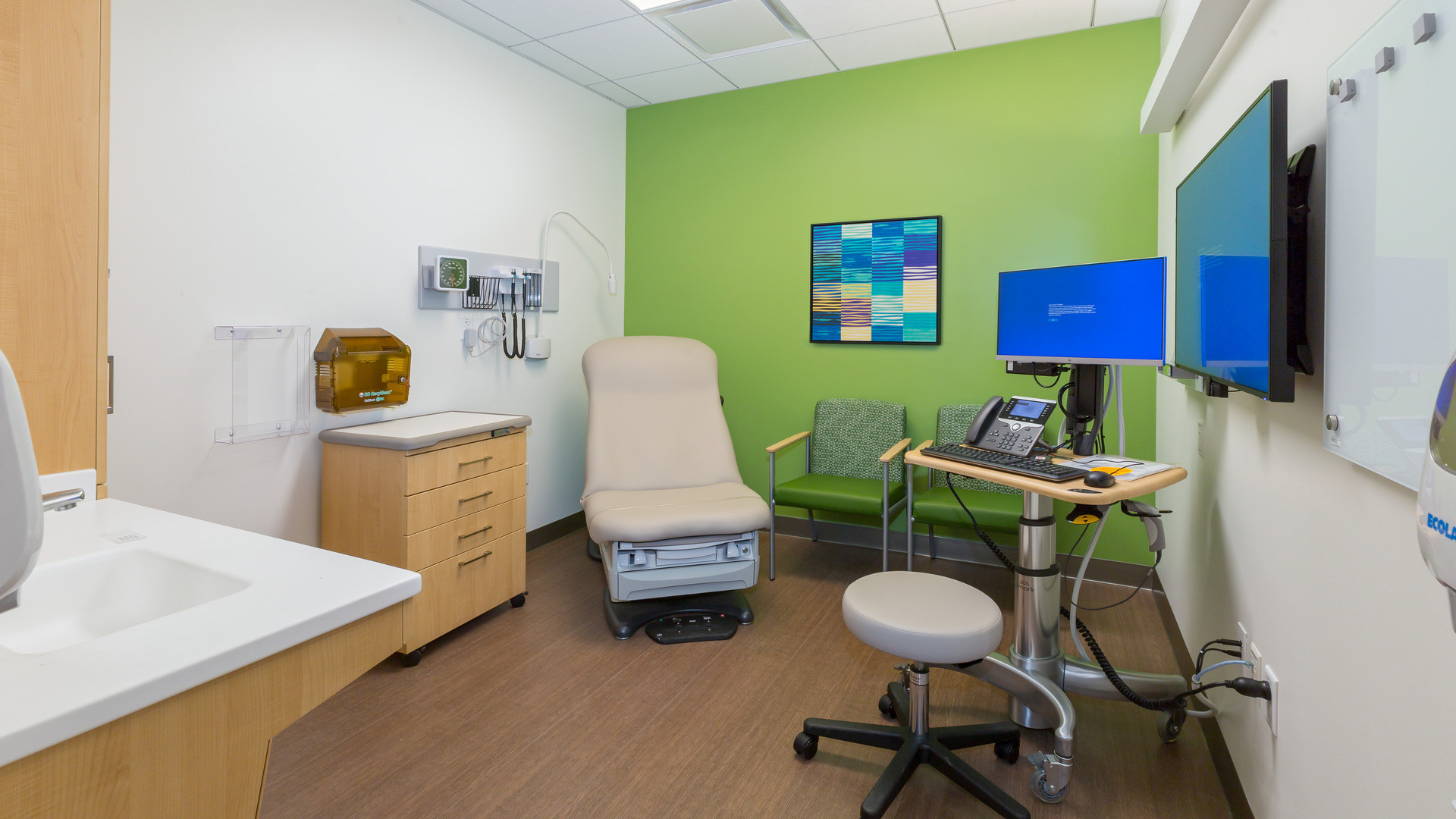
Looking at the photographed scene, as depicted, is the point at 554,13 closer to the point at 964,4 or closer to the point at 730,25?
the point at 730,25

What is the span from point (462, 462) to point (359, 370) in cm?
51

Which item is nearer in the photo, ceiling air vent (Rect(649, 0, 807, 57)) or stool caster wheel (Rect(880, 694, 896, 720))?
stool caster wheel (Rect(880, 694, 896, 720))

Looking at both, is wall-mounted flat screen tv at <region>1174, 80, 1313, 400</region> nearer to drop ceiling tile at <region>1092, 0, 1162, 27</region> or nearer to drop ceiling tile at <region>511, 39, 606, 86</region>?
drop ceiling tile at <region>1092, 0, 1162, 27</region>

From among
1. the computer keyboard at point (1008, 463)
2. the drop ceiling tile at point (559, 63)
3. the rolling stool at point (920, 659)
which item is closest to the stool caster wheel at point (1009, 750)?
the rolling stool at point (920, 659)

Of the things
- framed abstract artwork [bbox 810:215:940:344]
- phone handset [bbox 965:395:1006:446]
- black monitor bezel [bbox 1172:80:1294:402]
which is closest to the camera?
black monitor bezel [bbox 1172:80:1294:402]

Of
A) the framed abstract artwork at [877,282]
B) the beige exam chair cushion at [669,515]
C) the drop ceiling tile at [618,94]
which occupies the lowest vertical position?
the beige exam chair cushion at [669,515]

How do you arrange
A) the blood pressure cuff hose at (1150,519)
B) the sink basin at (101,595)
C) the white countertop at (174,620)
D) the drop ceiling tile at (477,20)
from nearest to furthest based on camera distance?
1. the white countertop at (174,620)
2. the sink basin at (101,595)
3. the blood pressure cuff hose at (1150,519)
4. the drop ceiling tile at (477,20)

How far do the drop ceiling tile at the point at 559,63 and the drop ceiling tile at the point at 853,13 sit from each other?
1.19m

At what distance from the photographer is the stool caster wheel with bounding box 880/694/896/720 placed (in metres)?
2.11

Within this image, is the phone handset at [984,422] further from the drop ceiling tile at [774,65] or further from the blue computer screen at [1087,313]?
the drop ceiling tile at [774,65]

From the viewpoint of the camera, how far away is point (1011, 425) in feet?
7.18

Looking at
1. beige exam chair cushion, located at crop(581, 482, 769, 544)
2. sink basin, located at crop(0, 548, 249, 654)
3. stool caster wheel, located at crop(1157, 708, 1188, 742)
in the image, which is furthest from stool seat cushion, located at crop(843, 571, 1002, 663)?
sink basin, located at crop(0, 548, 249, 654)

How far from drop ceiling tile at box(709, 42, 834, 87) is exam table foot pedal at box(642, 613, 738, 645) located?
266 centimetres

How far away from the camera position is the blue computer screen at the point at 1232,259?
4.24 feet
